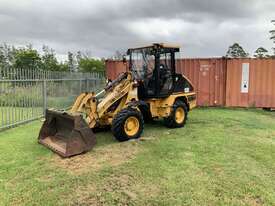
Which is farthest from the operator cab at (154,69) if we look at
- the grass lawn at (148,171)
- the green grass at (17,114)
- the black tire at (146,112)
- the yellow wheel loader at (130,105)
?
the green grass at (17,114)

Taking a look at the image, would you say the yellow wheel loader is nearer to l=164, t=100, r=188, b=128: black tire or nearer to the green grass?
l=164, t=100, r=188, b=128: black tire

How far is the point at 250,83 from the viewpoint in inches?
496

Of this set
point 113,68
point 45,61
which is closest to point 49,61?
point 45,61

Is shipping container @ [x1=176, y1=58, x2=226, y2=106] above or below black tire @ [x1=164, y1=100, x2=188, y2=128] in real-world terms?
above

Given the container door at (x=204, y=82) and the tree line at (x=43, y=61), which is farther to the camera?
the tree line at (x=43, y=61)

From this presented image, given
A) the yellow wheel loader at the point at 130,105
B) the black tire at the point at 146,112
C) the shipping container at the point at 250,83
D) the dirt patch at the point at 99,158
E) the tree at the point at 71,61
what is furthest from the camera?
the tree at the point at 71,61

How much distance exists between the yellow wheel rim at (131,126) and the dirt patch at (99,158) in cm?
39

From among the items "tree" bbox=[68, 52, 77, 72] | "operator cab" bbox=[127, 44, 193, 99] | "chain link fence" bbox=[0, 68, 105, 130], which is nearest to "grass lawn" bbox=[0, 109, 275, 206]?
"operator cab" bbox=[127, 44, 193, 99]

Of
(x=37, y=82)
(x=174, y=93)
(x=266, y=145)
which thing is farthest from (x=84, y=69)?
(x=266, y=145)

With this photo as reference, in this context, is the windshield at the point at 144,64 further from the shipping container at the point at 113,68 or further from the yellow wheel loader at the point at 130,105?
the shipping container at the point at 113,68

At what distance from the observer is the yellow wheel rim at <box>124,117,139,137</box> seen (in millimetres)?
6489

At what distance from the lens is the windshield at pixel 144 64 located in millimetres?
7719

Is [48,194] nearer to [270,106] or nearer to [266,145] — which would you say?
[266,145]

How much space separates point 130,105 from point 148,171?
2.32m
